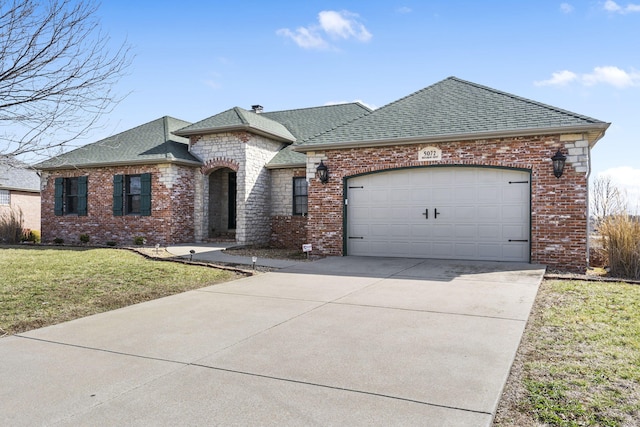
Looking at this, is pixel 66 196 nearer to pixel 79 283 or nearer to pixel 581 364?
pixel 79 283

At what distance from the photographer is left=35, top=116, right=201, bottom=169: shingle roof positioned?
1586cm

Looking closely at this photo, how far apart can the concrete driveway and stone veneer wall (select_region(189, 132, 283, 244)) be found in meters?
8.56

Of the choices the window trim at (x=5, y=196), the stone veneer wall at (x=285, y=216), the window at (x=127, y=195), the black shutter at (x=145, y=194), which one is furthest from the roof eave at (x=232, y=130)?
the window trim at (x=5, y=196)

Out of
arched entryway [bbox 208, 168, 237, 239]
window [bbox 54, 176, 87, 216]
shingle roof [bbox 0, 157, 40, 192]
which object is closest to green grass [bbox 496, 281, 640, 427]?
arched entryway [bbox 208, 168, 237, 239]

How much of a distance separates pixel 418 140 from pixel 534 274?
169 inches

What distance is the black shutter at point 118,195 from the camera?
1664 cm

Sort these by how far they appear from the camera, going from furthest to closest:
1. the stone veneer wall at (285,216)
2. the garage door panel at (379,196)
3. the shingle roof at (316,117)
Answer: the shingle roof at (316,117), the stone veneer wall at (285,216), the garage door panel at (379,196)

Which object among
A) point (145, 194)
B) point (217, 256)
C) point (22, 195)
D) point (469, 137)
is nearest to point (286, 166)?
point (217, 256)

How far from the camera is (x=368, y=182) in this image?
1223cm

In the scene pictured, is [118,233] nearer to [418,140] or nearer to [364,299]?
[418,140]

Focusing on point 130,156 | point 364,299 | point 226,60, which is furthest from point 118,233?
point 364,299

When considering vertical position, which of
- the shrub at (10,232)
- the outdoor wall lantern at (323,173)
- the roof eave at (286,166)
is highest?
the roof eave at (286,166)

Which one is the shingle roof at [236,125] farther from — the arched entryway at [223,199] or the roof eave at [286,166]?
the arched entryway at [223,199]

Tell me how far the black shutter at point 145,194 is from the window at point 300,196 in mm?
5276
